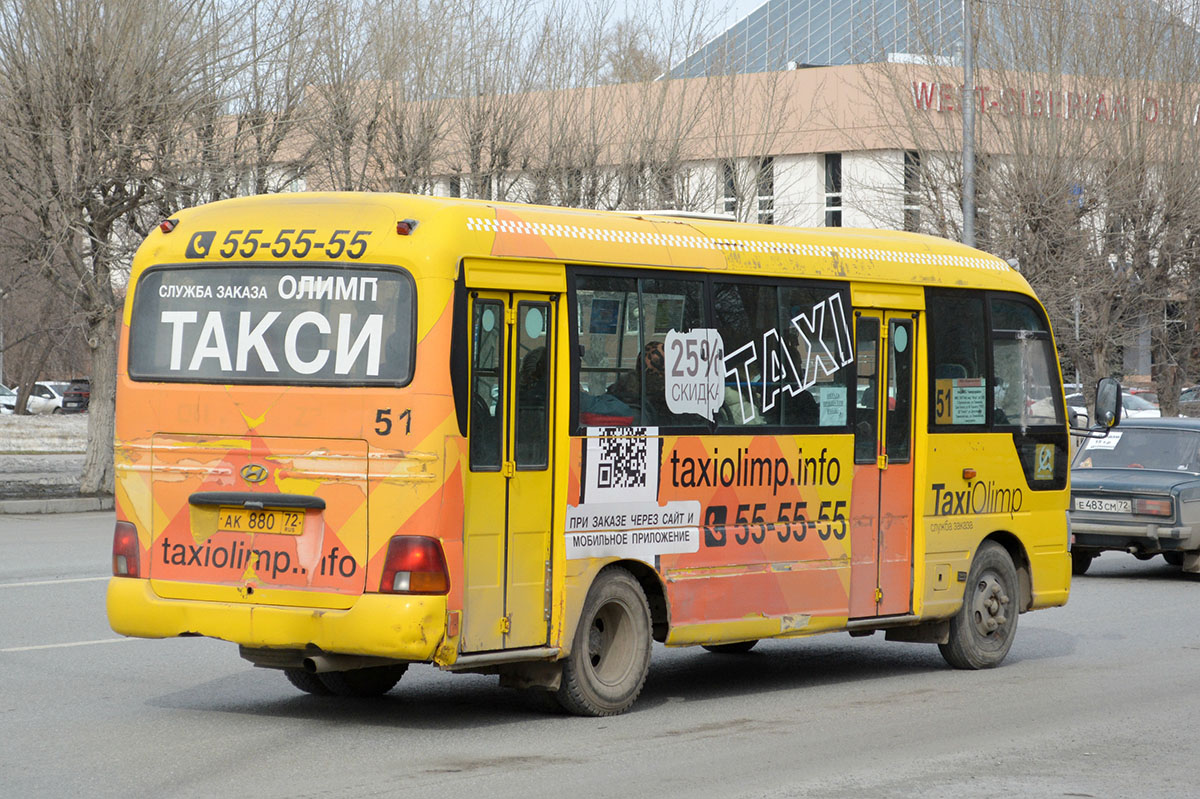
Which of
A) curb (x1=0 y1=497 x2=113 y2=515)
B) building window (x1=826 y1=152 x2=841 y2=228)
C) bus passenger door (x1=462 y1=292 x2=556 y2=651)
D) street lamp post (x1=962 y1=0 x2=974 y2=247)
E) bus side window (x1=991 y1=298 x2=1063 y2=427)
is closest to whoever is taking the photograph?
bus passenger door (x1=462 y1=292 x2=556 y2=651)

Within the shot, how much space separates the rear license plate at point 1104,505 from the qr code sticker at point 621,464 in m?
9.32

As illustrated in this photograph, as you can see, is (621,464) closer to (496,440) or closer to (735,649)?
(496,440)

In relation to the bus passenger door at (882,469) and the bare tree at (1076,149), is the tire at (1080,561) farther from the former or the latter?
the bare tree at (1076,149)

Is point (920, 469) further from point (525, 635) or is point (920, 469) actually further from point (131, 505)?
point (131, 505)

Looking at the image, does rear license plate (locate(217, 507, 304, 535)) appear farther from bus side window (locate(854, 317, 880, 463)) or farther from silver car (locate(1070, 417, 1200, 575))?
silver car (locate(1070, 417, 1200, 575))

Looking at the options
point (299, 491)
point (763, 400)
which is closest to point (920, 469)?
point (763, 400)

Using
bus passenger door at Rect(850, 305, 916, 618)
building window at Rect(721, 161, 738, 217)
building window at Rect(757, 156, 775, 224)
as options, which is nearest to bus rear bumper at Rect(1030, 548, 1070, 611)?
bus passenger door at Rect(850, 305, 916, 618)

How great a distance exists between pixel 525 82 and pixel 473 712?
80.6ft

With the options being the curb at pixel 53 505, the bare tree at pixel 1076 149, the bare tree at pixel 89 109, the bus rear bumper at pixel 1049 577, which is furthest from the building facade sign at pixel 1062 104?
the bus rear bumper at pixel 1049 577

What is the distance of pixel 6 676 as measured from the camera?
9562 mm

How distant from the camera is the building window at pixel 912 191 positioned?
33406 mm

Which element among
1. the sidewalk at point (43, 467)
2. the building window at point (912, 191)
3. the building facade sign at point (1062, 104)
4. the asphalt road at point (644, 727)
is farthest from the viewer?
the building window at point (912, 191)

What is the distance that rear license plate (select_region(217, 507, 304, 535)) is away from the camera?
8.20 m

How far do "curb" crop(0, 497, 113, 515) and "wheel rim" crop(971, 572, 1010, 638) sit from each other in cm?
1544
